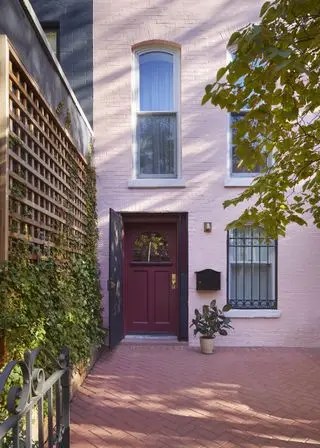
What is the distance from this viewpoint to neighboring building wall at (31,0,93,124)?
24.2 ft

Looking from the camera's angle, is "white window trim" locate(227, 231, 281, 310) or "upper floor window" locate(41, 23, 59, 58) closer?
"white window trim" locate(227, 231, 281, 310)

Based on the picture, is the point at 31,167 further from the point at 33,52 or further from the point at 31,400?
the point at 31,400

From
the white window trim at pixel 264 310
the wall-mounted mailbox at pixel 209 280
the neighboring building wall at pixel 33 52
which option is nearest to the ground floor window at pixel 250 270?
the white window trim at pixel 264 310

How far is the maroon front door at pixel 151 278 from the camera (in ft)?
24.8

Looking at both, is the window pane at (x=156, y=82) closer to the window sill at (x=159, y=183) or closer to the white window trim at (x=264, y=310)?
the window sill at (x=159, y=183)

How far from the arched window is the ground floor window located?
1215mm

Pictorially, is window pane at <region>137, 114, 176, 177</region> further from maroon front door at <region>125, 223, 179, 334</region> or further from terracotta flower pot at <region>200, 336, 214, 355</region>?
terracotta flower pot at <region>200, 336, 214, 355</region>

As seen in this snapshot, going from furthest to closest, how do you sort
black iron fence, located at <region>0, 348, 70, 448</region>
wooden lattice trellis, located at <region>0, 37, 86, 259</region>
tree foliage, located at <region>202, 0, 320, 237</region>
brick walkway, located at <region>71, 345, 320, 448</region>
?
brick walkway, located at <region>71, 345, 320, 448</region>
wooden lattice trellis, located at <region>0, 37, 86, 259</region>
tree foliage, located at <region>202, 0, 320, 237</region>
black iron fence, located at <region>0, 348, 70, 448</region>

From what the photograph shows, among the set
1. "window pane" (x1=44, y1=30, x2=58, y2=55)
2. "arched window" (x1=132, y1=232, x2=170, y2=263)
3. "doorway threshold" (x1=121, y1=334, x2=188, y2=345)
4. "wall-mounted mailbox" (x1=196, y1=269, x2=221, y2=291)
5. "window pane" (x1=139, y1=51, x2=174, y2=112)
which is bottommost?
"doorway threshold" (x1=121, y1=334, x2=188, y2=345)

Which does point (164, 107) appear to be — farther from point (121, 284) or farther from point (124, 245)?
point (121, 284)

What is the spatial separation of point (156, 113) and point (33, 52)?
3905 millimetres

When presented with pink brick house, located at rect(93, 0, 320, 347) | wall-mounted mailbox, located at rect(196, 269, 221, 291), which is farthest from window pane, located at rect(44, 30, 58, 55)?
wall-mounted mailbox, located at rect(196, 269, 221, 291)

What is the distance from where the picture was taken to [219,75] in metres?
2.42

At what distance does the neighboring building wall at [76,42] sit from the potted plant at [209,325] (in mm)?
3896
